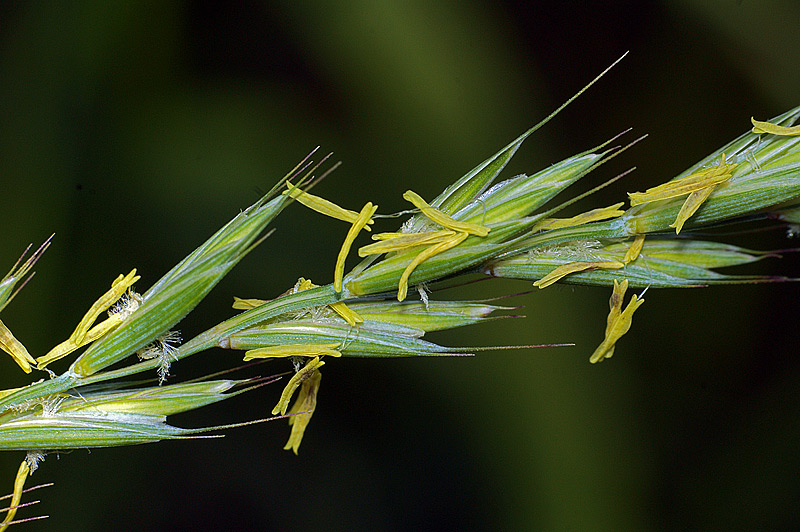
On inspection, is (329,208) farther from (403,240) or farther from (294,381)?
(294,381)

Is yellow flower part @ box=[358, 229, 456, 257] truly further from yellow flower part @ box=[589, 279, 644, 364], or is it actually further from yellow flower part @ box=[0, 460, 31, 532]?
yellow flower part @ box=[0, 460, 31, 532]

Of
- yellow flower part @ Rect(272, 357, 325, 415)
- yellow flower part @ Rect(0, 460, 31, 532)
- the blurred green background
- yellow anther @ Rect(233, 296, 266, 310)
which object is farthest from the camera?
the blurred green background

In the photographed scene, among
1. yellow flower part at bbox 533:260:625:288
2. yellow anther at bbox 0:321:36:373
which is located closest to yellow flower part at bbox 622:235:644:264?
yellow flower part at bbox 533:260:625:288

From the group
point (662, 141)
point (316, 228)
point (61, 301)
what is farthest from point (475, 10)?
point (61, 301)

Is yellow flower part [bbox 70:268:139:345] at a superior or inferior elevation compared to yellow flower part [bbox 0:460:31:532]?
superior

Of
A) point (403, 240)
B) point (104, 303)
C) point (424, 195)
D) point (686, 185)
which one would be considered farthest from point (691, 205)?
point (424, 195)

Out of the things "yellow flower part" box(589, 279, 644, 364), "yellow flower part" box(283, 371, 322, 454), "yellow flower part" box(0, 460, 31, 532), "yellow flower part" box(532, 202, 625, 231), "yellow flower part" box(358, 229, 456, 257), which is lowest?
"yellow flower part" box(0, 460, 31, 532)
